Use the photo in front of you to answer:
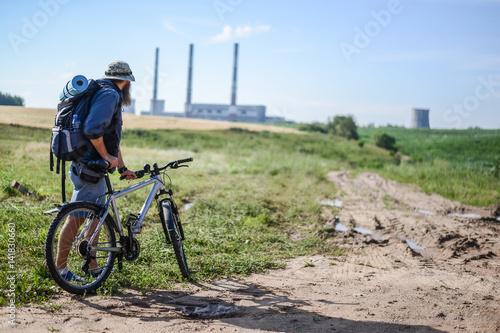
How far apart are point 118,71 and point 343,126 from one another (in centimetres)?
3559

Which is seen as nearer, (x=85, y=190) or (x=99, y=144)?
(x=99, y=144)

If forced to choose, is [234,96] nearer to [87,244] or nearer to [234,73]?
[234,73]

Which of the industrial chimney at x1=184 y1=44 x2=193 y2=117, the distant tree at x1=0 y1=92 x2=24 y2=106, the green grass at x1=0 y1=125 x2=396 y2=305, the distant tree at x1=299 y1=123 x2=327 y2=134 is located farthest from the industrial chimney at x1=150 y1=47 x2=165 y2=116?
the distant tree at x1=0 y1=92 x2=24 y2=106

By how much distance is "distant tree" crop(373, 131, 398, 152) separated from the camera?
1262 inches

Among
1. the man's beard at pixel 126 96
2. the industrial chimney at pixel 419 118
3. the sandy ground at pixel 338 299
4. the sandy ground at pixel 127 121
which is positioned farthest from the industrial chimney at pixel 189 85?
the man's beard at pixel 126 96

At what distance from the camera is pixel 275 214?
9.34m

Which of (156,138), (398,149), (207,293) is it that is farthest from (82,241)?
(398,149)

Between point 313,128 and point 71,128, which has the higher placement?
point 313,128

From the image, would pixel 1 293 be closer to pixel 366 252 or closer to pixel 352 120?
pixel 366 252

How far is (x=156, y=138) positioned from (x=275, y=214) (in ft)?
38.8

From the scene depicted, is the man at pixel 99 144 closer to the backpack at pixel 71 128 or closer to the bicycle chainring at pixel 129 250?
the backpack at pixel 71 128

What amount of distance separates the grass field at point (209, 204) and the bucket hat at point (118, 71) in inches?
82.4

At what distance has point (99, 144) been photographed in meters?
4.17

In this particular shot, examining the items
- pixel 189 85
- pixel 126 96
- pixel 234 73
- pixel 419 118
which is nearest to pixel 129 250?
pixel 126 96
